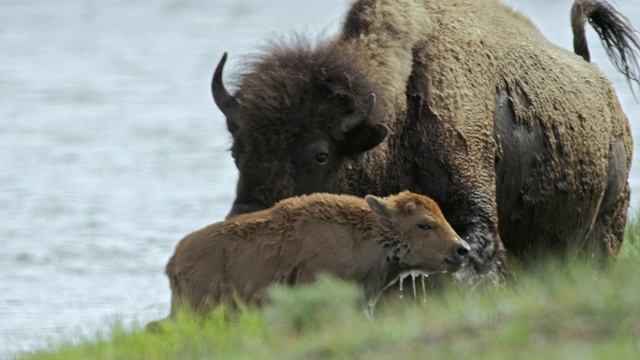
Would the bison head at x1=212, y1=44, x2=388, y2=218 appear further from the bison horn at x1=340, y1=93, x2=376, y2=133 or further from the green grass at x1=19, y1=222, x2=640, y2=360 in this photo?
the green grass at x1=19, y1=222, x2=640, y2=360

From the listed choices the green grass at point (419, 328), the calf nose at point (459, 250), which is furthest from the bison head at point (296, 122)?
the calf nose at point (459, 250)

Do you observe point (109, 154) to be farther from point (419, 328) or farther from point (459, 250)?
point (419, 328)

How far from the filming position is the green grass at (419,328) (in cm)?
664

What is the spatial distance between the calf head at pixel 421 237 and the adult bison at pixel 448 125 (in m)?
0.91

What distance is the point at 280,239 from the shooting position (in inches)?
335

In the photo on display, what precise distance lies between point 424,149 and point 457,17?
4.98 ft

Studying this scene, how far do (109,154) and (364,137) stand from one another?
1690 centimetres

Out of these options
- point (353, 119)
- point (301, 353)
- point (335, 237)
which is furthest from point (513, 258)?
point (301, 353)

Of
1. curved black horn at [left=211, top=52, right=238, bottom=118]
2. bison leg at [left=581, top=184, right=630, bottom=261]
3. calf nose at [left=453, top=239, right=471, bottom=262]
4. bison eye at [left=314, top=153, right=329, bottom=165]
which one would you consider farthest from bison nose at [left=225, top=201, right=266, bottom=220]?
bison leg at [left=581, top=184, right=630, bottom=261]

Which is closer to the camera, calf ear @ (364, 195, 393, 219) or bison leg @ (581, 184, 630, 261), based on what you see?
calf ear @ (364, 195, 393, 219)

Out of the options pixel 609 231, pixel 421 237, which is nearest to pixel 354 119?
pixel 421 237

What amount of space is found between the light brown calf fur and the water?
1.02m

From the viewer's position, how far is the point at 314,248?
27.8 ft

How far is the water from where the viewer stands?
1584 centimetres
